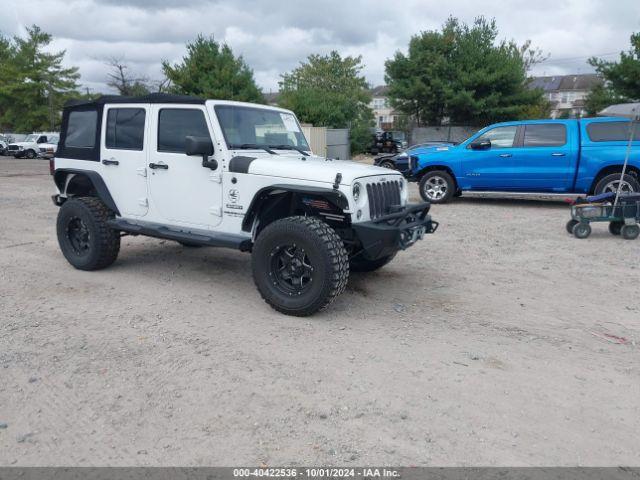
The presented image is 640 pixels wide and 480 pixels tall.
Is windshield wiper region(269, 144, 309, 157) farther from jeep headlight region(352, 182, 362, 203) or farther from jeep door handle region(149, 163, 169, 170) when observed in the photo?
jeep headlight region(352, 182, 362, 203)

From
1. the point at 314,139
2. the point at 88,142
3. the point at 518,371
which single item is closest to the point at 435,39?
the point at 314,139

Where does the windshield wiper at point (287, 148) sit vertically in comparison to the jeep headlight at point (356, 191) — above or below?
above

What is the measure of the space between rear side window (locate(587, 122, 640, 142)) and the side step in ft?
28.7

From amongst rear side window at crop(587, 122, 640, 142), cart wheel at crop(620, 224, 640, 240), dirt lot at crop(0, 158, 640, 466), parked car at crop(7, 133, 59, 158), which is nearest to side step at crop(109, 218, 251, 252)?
dirt lot at crop(0, 158, 640, 466)

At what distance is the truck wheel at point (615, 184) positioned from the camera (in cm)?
1060

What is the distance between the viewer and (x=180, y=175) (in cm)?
555

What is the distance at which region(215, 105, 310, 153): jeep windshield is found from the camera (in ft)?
17.9

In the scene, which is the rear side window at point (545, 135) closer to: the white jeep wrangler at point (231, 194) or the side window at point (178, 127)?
the white jeep wrangler at point (231, 194)

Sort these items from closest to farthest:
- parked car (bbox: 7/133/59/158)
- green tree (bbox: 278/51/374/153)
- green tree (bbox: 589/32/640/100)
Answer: green tree (bbox: 589/32/640/100) < green tree (bbox: 278/51/374/153) < parked car (bbox: 7/133/59/158)

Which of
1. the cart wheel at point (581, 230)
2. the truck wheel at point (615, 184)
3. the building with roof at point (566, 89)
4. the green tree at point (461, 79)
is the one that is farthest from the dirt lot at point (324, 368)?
the building with roof at point (566, 89)

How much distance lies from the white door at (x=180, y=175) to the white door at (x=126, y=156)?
5.7 inches

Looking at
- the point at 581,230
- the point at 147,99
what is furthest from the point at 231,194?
the point at 581,230

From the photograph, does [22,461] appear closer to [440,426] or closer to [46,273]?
[440,426]

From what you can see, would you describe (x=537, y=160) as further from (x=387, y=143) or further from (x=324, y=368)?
(x=387, y=143)
